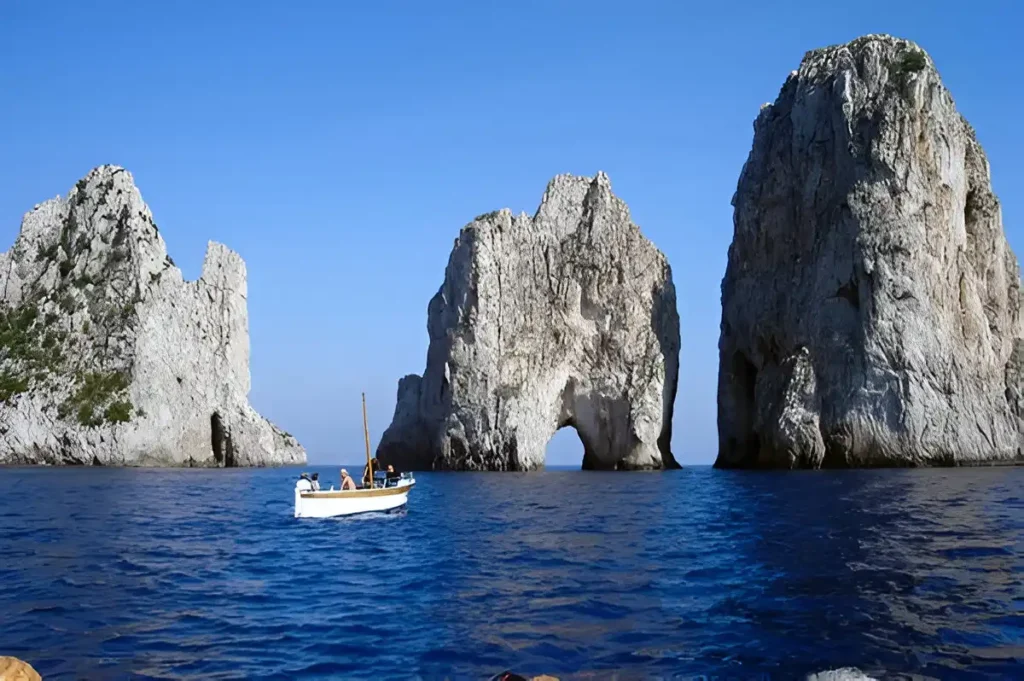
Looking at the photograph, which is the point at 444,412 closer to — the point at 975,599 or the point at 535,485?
the point at 535,485

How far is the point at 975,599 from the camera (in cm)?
1684

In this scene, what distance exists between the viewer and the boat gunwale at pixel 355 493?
118 feet

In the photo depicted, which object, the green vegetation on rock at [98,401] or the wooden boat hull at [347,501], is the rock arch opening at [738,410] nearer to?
the wooden boat hull at [347,501]

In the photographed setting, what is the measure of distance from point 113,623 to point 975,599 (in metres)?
16.0

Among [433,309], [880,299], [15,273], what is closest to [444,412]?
[433,309]

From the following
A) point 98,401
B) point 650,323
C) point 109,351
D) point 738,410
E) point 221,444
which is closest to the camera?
point 738,410

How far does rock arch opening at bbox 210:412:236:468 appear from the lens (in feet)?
350

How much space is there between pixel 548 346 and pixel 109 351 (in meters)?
48.9

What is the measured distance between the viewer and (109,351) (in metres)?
98.2

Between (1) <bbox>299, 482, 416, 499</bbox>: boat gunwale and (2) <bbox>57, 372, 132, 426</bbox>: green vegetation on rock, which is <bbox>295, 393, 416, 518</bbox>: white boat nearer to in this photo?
(1) <bbox>299, 482, 416, 499</bbox>: boat gunwale

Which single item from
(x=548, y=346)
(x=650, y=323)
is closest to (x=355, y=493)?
(x=548, y=346)

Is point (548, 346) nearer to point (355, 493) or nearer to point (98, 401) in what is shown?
point (98, 401)

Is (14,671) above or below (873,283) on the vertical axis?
below

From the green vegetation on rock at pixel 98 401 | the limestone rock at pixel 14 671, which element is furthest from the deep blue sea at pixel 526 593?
the green vegetation on rock at pixel 98 401
